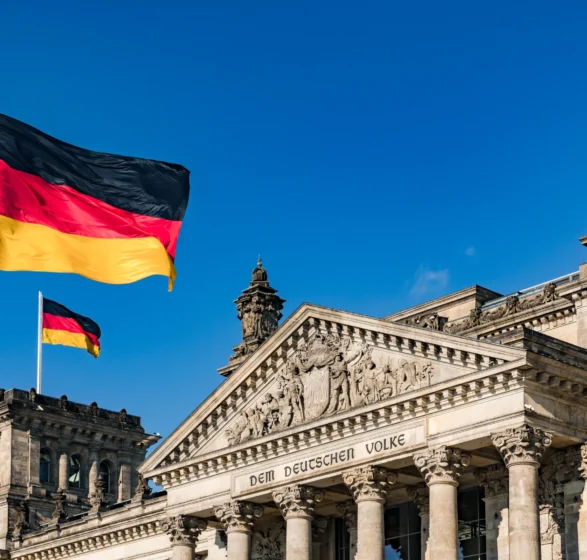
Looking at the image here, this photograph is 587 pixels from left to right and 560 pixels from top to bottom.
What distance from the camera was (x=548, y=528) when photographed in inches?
2020

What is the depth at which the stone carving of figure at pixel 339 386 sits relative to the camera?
54.8 meters

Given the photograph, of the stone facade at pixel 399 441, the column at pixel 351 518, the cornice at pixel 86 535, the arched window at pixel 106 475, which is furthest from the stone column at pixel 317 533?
the arched window at pixel 106 475

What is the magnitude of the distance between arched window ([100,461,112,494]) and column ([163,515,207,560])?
29.5 metres

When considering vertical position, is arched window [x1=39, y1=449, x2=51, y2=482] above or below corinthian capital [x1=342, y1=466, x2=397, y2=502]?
above

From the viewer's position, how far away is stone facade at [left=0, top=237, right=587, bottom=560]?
4925 centimetres

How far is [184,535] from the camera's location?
61188 millimetres

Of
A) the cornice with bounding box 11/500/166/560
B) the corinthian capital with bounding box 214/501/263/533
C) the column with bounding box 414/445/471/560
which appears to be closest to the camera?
the column with bounding box 414/445/471/560

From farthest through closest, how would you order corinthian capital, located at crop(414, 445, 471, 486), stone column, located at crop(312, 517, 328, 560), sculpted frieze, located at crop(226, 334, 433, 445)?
stone column, located at crop(312, 517, 328, 560) → sculpted frieze, located at crop(226, 334, 433, 445) → corinthian capital, located at crop(414, 445, 471, 486)

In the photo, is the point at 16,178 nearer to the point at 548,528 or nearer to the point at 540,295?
the point at 548,528

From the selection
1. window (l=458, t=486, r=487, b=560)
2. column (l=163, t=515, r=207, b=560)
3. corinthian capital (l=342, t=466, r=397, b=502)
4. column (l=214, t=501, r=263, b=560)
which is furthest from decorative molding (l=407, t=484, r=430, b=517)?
column (l=163, t=515, r=207, b=560)

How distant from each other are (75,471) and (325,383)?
37.4 m

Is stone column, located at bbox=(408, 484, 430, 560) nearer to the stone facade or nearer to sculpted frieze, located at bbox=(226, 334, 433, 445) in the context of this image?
the stone facade

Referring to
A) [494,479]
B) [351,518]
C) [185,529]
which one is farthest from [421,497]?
[185,529]

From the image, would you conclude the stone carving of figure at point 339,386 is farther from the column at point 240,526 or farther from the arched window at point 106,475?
the arched window at point 106,475
